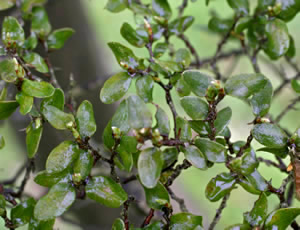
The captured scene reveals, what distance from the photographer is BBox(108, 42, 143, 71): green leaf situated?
49cm

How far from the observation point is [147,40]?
1.88 ft

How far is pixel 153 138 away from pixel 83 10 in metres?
0.76

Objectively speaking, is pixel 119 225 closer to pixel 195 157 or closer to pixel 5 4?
pixel 195 157

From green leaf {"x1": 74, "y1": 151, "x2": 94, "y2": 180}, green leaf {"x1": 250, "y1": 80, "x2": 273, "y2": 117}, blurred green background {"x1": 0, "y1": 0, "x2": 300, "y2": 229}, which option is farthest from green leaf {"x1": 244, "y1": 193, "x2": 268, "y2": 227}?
blurred green background {"x1": 0, "y1": 0, "x2": 300, "y2": 229}

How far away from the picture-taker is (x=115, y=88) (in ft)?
1.62

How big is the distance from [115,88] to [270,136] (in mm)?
220

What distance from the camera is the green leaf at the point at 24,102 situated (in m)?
0.48

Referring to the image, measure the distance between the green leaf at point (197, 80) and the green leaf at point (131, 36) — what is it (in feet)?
0.51

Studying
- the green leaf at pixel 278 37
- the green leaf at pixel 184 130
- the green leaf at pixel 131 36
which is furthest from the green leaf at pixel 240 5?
the green leaf at pixel 184 130

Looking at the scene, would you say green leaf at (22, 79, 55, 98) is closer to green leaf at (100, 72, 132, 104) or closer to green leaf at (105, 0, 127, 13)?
green leaf at (100, 72, 132, 104)

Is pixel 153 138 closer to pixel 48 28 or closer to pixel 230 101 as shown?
pixel 48 28

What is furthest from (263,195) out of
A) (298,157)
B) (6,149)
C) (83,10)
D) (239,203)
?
(6,149)

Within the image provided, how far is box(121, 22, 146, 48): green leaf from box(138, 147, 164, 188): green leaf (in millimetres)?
231

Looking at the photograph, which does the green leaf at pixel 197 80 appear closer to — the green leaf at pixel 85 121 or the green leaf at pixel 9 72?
the green leaf at pixel 85 121
